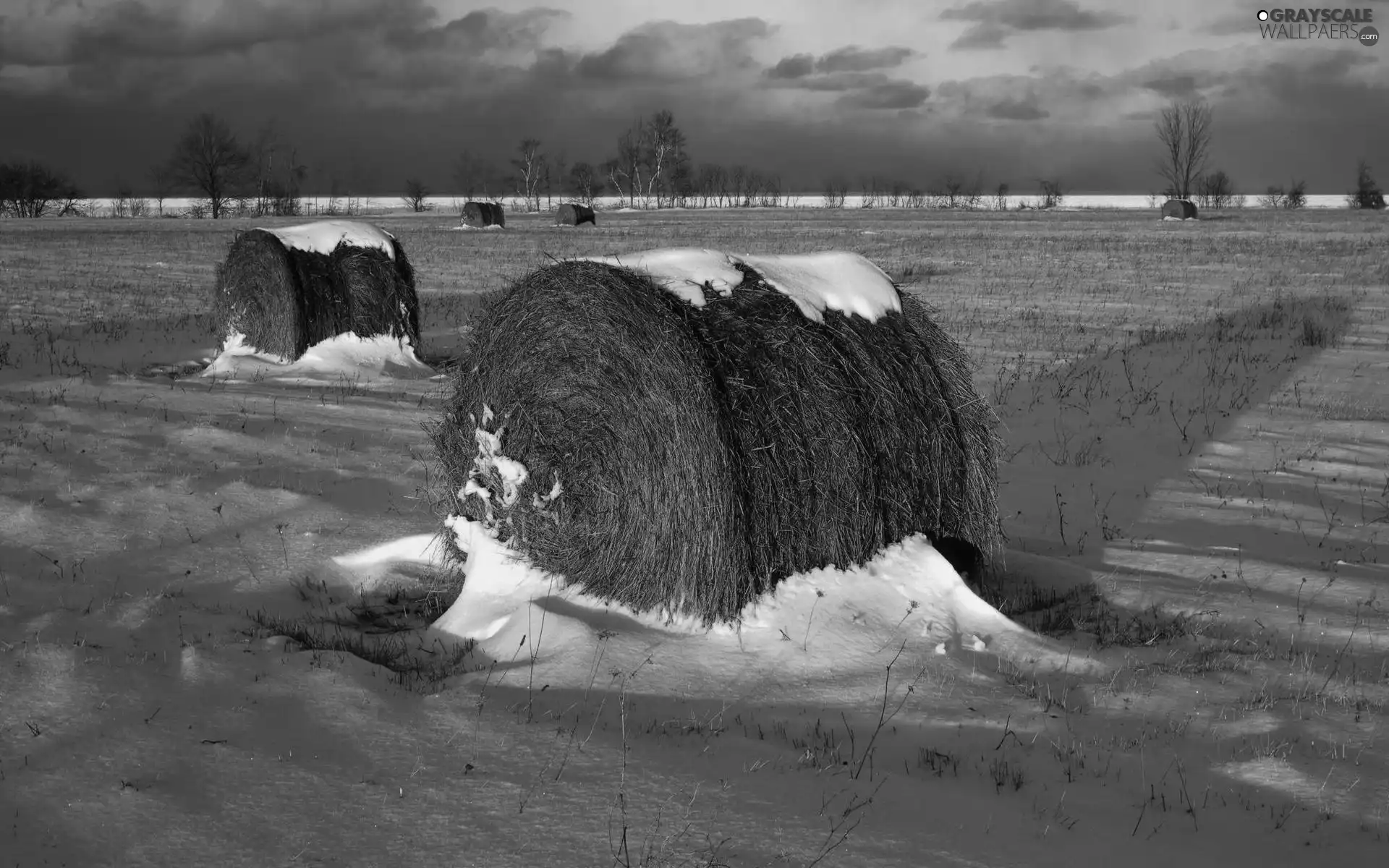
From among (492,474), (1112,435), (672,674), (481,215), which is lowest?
(672,674)

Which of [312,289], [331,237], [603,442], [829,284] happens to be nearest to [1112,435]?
[829,284]

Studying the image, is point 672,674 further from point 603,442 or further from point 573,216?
point 573,216

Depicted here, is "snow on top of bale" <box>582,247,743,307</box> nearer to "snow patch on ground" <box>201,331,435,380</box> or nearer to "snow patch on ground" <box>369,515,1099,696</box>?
"snow patch on ground" <box>369,515,1099,696</box>

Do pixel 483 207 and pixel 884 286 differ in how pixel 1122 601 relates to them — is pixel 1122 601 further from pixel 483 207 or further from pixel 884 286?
pixel 483 207

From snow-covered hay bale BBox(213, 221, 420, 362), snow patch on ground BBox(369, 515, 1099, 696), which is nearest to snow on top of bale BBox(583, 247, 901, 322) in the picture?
snow patch on ground BBox(369, 515, 1099, 696)

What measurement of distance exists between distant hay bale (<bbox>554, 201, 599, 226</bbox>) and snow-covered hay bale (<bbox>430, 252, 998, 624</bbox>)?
1997 inches

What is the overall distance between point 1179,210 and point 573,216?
3327cm

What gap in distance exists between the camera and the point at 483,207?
5328 centimetres

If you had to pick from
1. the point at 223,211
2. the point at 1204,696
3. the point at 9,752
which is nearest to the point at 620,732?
the point at 9,752

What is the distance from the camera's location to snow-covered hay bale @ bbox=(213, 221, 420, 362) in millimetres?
13258

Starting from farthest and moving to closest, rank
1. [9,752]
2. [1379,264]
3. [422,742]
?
[1379,264], [422,742], [9,752]

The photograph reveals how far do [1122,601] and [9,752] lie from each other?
5340 millimetres

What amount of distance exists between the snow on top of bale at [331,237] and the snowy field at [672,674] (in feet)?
10.6

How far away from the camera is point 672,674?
5.08 meters
